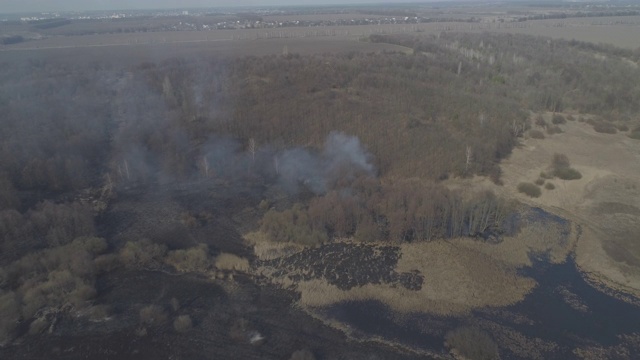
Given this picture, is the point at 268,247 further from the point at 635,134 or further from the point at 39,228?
the point at 635,134

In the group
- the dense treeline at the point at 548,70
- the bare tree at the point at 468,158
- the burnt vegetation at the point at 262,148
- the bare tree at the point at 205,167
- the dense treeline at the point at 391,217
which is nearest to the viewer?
the burnt vegetation at the point at 262,148

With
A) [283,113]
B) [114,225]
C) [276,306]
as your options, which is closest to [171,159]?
[114,225]

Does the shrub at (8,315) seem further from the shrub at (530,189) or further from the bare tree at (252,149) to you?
the shrub at (530,189)

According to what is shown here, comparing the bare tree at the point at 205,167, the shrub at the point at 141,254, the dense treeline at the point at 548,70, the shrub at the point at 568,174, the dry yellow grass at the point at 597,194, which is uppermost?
the dense treeline at the point at 548,70

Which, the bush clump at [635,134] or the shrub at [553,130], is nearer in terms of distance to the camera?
the bush clump at [635,134]

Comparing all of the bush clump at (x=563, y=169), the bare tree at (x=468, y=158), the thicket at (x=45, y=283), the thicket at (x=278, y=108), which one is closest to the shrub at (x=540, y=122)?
the thicket at (x=278, y=108)

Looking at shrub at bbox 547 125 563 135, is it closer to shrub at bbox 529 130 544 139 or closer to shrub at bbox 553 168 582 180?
shrub at bbox 529 130 544 139

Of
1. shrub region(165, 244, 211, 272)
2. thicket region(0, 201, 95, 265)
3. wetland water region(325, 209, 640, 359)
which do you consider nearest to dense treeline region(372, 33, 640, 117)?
wetland water region(325, 209, 640, 359)
